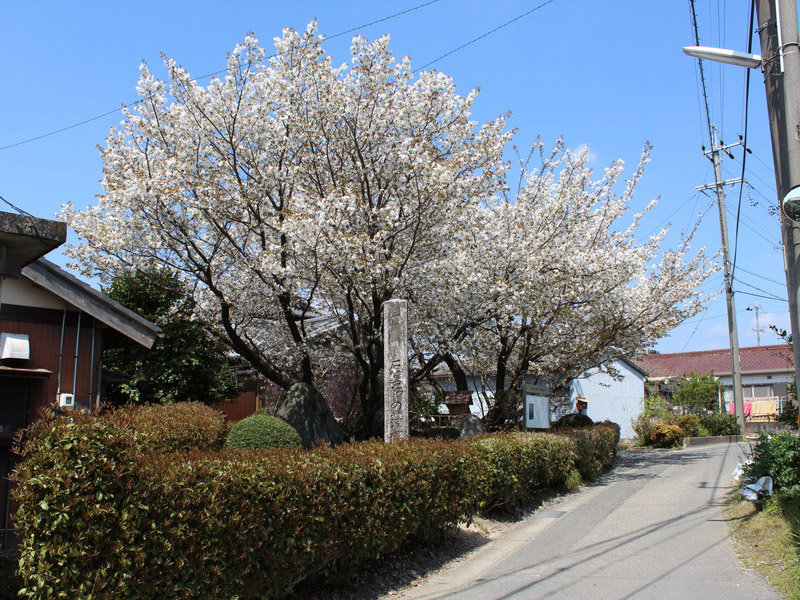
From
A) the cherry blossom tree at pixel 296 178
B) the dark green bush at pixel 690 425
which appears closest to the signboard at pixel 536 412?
the cherry blossom tree at pixel 296 178

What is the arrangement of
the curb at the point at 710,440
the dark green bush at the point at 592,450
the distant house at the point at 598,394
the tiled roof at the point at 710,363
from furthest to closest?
the tiled roof at the point at 710,363, the distant house at the point at 598,394, the curb at the point at 710,440, the dark green bush at the point at 592,450

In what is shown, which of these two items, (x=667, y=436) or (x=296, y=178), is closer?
(x=296, y=178)

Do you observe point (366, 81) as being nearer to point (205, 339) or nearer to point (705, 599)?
point (205, 339)

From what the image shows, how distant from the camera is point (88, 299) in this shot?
10.0 meters

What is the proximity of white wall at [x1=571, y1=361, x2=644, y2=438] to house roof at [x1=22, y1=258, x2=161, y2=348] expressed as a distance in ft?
71.3

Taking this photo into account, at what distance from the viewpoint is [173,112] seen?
43.3 ft

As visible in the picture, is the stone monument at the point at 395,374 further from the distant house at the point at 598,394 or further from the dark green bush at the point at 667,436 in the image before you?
the dark green bush at the point at 667,436

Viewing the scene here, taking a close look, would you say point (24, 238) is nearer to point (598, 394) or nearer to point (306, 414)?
point (306, 414)

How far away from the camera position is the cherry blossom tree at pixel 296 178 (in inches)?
500

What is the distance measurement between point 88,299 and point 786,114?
9539 millimetres

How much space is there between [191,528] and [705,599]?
4971 millimetres

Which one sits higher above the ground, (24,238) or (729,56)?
(729,56)

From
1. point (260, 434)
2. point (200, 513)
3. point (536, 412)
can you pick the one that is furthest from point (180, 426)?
point (536, 412)

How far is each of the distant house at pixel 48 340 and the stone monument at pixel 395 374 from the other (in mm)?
3751
